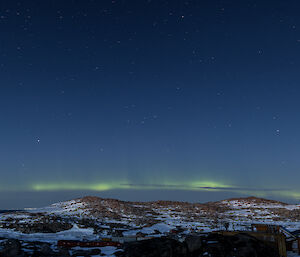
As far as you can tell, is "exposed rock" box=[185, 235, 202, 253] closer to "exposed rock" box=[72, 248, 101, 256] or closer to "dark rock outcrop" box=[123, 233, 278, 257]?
"dark rock outcrop" box=[123, 233, 278, 257]

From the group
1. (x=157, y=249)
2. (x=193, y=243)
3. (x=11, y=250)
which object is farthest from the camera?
(x=193, y=243)

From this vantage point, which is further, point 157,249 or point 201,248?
point 201,248

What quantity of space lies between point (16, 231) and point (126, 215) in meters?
30.0

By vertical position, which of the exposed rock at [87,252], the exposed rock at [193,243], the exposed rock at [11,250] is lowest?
the exposed rock at [87,252]

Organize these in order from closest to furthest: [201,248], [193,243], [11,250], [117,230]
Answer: [11,250], [201,248], [193,243], [117,230]

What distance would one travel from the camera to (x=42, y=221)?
51750 millimetres

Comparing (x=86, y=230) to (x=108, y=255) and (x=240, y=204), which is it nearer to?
(x=108, y=255)

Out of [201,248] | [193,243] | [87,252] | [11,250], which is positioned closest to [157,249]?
[193,243]

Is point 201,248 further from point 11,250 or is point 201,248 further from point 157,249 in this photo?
point 11,250

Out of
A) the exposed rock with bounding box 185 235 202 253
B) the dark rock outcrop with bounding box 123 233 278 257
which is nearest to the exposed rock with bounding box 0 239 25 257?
the dark rock outcrop with bounding box 123 233 278 257

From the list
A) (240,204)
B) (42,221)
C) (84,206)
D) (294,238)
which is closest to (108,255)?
(294,238)

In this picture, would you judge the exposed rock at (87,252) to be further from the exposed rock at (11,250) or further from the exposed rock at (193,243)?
the exposed rock at (193,243)

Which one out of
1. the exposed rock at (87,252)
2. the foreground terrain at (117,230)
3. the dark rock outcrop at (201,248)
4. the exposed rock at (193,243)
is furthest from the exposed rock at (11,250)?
the exposed rock at (193,243)

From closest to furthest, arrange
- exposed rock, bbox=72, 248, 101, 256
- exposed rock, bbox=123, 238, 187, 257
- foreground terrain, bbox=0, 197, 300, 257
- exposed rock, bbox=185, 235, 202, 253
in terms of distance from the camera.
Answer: exposed rock, bbox=123, 238, 187, 257
exposed rock, bbox=185, 235, 202, 253
foreground terrain, bbox=0, 197, 300, 257
exposed rock, bbox=72, 248, 101, 256
